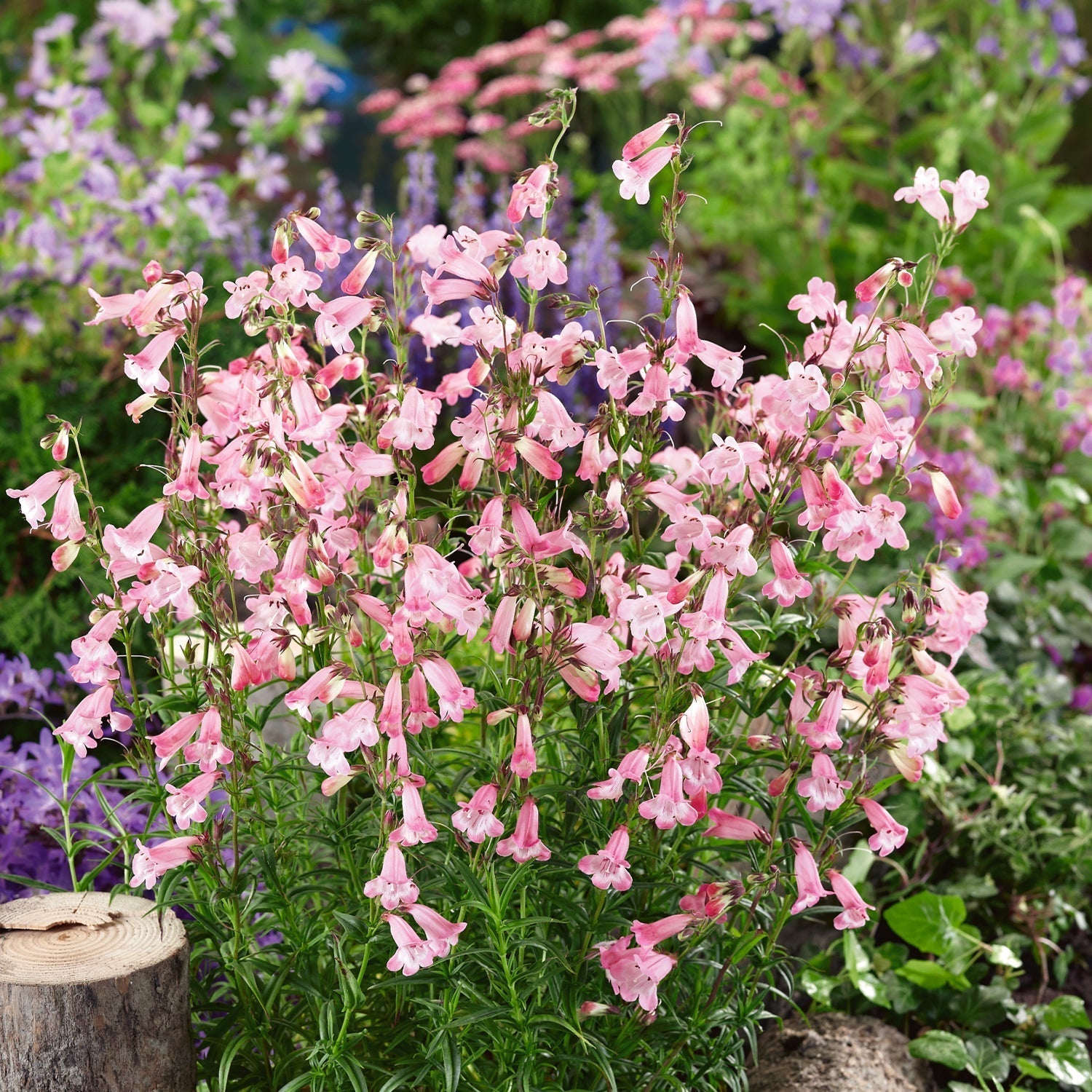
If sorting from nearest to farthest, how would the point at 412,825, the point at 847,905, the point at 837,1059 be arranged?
the point at 412,825, the point at 847,905, the point at 837,1059

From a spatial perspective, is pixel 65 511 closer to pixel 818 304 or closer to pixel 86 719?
pixel 86 719

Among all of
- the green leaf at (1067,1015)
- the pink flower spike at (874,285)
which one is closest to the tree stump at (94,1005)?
the pink flower spike at (874,285)

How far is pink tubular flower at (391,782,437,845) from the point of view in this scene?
54.5 inches

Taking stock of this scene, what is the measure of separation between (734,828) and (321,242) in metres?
0.90

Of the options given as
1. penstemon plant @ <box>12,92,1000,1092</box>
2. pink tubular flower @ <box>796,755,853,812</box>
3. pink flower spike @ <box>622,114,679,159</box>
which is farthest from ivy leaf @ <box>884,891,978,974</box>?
pink flower spike @ <box>622,114,679,159</box>

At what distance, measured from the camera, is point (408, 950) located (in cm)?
142

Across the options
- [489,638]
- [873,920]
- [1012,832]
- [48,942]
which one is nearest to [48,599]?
[48,942]

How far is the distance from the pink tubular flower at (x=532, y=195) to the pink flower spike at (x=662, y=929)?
84cm

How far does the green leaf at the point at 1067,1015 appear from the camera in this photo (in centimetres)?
228

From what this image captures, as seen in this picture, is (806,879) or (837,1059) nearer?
(806,879)

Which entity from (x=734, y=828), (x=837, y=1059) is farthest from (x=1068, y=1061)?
(x=734, y=828)

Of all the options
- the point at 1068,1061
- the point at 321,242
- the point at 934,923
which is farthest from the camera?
the point at 934,923

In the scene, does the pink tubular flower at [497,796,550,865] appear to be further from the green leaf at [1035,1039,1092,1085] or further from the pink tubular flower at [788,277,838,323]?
the green leaf at [1035,1039,1092,1085]

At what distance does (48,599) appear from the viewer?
2814 millimetres
